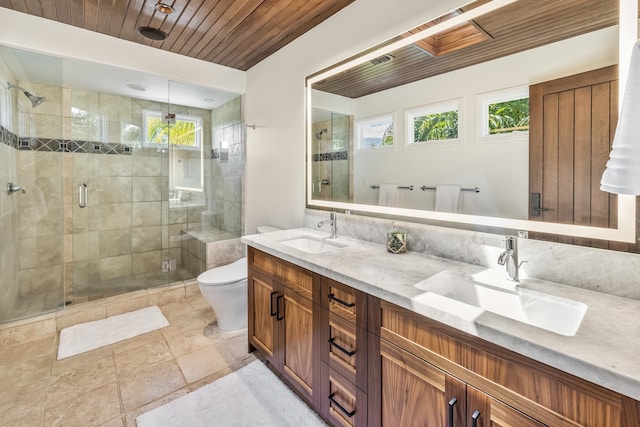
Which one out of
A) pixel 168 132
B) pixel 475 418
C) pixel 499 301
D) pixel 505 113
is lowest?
pixel 475 418

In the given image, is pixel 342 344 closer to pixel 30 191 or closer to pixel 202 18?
pixel 202 18

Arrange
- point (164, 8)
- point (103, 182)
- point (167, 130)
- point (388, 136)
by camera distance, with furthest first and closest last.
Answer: point (167, 130) → point (103, 182) → point (164, 8) → point (388, 136)

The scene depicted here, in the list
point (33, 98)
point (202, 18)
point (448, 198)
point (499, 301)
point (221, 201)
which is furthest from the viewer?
point (221, 201)

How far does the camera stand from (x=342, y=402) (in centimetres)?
133

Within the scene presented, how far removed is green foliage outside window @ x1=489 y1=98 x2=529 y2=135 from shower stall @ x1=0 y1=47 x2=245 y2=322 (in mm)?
2572

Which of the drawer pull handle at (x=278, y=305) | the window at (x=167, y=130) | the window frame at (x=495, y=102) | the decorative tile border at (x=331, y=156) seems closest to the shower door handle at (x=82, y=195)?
the window at (x=167, y=130)

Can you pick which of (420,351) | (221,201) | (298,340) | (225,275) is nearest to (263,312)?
(298,340)

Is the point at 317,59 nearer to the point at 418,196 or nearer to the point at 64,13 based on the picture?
the point at 418,196

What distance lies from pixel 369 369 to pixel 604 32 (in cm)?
152

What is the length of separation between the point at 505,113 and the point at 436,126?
13.1 inches

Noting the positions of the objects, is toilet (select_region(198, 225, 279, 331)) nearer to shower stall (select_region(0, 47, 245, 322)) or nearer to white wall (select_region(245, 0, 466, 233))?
white wall (select_region(245, 0, 466, 233))

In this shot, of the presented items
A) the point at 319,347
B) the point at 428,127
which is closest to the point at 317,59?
the point at 428,127

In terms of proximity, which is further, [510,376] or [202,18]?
[202,18]

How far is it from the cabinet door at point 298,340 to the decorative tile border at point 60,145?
256 cm
